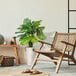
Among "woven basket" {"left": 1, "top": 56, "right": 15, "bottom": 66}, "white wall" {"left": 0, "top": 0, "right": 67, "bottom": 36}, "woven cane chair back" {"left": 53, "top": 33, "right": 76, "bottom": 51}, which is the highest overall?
"white wall" {"left": 0, "top": 0, "right": 67, "bottom": 36}

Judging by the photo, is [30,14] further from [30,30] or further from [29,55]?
[29,55]

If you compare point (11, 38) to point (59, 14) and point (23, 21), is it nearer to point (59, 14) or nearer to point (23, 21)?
point (23, 21)

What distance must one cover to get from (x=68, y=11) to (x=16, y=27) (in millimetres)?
1367

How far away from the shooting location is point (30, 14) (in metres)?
5.98

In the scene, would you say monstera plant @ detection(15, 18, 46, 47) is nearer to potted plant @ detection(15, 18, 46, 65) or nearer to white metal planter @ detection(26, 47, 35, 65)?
potted plant @ detection(15, 18, 46, 65)

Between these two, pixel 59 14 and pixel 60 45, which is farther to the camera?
pixel 59 14

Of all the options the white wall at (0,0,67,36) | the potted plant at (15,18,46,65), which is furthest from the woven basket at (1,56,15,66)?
the white wall at (0,0,67,36)

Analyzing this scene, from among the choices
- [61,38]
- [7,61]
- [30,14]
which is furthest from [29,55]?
[30,14]

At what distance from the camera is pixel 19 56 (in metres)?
6.05

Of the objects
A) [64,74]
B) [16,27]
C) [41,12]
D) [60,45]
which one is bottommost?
[64,74]

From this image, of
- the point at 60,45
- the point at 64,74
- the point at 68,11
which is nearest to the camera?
the point at 64,74

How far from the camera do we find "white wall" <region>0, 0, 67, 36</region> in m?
5.96

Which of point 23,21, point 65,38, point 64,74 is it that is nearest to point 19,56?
point 23,21

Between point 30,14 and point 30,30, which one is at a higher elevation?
point 30,14
